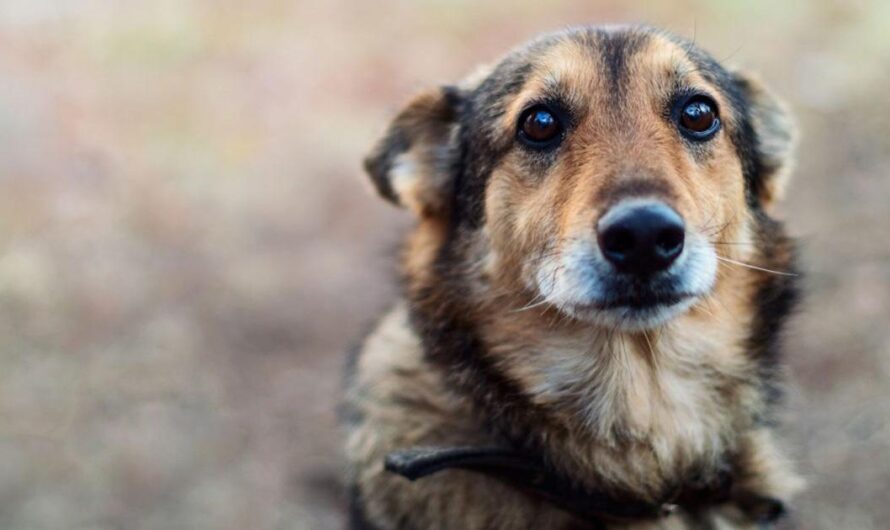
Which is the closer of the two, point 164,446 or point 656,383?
point 656,383

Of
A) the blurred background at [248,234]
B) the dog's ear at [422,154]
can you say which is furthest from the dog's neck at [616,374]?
the blurred background at [248,234]

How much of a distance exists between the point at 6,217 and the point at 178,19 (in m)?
3.29

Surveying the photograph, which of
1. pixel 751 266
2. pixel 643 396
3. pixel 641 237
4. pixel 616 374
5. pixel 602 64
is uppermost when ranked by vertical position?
pixel 602 64

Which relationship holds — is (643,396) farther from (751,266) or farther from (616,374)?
(751,266)

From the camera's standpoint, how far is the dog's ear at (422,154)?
4.34 meters

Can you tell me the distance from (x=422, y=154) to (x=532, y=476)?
4.87 ft

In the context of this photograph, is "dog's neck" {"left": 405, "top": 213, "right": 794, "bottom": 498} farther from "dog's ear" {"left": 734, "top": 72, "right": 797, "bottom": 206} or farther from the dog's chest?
"dog's ear" {"left": 734, "top": 72, "right": 797, "bottom": 206}

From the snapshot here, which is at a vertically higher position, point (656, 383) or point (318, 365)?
point (318, 365)

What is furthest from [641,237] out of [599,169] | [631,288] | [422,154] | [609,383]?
[422,154]

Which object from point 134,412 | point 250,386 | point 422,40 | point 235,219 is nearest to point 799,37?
point 422,40

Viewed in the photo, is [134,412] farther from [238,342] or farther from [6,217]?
[6,217]

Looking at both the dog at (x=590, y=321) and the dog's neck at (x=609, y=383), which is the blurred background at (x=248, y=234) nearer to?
the dog at (x=590, y=321)

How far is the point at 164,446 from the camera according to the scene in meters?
6.34

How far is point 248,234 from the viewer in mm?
8258
